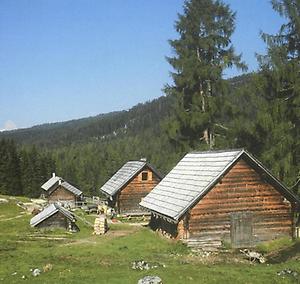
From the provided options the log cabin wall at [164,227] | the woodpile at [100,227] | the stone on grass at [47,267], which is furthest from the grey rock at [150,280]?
the woodpile at [100,227]

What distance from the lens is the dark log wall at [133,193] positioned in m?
50.6

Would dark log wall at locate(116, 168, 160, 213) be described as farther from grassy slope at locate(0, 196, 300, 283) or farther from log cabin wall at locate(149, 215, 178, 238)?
grassy slope at locate(0, 196, 300, 283)

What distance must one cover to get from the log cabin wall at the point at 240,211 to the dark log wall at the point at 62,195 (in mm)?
44317

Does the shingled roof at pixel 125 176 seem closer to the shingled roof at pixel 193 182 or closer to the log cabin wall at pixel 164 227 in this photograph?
the log cabin wall at pixel 164 227

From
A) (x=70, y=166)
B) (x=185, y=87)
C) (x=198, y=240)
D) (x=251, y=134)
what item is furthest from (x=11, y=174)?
(x=198, y=240)

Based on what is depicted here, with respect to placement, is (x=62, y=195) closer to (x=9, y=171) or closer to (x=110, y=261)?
(x=9, y=171)

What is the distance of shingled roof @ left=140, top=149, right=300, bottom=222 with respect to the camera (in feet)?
91.7

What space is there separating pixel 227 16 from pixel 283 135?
16.1m

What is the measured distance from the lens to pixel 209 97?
4359cm

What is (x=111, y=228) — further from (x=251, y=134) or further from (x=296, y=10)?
(x=296, y=10)

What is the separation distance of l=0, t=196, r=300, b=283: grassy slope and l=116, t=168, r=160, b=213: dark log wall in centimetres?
1515

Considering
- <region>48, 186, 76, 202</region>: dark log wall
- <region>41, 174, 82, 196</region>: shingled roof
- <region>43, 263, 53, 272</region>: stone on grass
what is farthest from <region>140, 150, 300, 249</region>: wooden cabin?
<region>48, 186, 76, 202</region>: dark log wall

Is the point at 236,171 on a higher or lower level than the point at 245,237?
higher

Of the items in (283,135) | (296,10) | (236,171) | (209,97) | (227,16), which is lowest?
(236,171)
